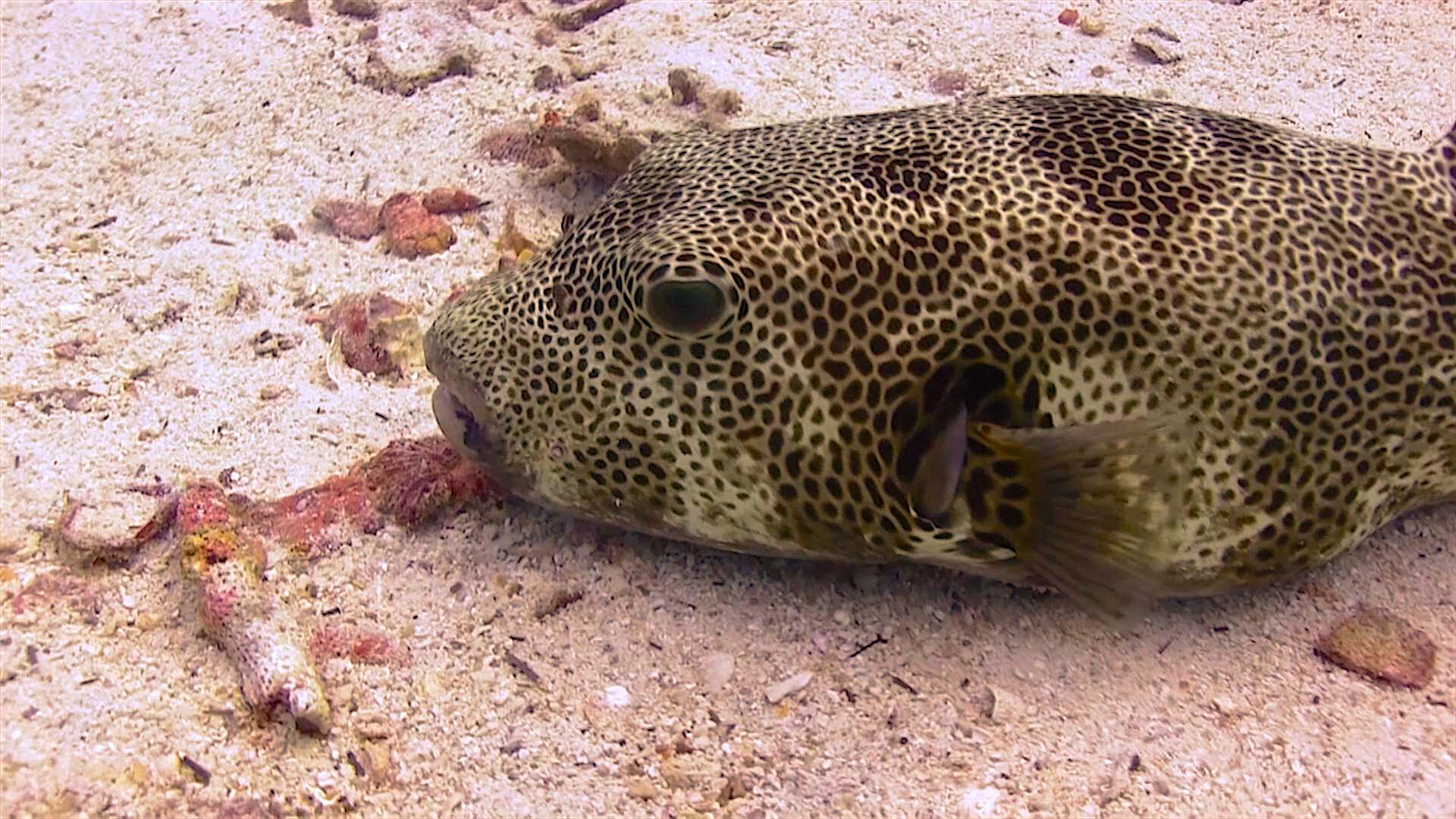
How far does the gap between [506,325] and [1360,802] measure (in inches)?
90.0

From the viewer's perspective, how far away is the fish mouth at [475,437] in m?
2.56

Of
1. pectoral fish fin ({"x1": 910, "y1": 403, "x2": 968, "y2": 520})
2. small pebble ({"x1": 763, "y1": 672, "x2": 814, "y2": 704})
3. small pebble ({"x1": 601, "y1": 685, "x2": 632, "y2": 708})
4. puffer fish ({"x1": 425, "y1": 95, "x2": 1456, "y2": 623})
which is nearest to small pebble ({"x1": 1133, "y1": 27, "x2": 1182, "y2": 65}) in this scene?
puffer fish ({"x1": 425, "y1": 95, "x2": 1456, "y2": 623})

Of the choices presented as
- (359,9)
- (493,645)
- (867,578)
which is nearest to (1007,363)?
(867,578)

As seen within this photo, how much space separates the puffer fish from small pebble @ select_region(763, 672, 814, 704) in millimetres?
302

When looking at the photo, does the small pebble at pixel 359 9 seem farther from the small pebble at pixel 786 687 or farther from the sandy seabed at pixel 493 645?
the small pebble at pixel 786 687

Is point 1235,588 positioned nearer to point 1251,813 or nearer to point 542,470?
point 1251,813

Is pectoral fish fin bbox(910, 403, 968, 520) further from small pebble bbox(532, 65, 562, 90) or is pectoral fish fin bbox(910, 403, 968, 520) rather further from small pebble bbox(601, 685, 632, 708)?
small pebble bbox(532, 65, 562, 90)

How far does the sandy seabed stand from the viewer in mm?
2230

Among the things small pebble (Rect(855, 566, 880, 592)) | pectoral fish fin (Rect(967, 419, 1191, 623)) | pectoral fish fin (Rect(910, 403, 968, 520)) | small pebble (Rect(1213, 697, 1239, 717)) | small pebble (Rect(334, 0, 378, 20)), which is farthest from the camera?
small pebble (Rect(334, 0, 378, 20))

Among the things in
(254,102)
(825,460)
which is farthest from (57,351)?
(825,460)

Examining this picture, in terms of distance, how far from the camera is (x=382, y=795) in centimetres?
222

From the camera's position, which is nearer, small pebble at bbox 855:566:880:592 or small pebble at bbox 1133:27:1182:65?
small pebble at bbox 855:566:880:592

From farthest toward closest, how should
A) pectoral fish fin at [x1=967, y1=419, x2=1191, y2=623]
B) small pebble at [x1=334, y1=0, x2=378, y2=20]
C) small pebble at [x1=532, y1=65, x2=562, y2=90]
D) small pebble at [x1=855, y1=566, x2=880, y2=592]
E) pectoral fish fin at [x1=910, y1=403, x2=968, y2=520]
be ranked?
small pebble at [x1=334, y1=0, x2=378, y2=20] < small pebble at [x1=532, y1=65, x2=562, y2=90] < small pebble at [x1=855, y1=566, x2=880, y2=592] < pectoral fish fin at [x1=910, y1=403, x2=968, y2=520] < pectoral fish fin at [x1=967, y1=419, x2=1191, y2=623]

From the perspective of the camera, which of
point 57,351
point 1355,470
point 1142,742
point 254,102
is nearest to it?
point 1142,742
